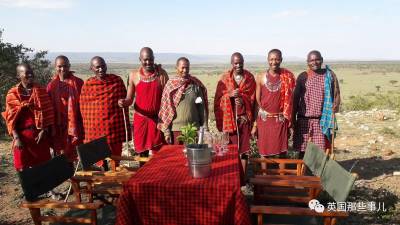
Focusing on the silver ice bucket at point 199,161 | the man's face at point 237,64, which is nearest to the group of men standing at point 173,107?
the man's face at point 237,64

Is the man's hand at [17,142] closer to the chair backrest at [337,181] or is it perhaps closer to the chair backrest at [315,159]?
the chair backrest at [315,159]

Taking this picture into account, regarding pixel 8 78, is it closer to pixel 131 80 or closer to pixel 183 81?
pixel 131 80

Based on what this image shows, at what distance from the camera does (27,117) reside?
5.61 metres

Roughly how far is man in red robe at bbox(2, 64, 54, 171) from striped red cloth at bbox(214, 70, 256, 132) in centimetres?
252

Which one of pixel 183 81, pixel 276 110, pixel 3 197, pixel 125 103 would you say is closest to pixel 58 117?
pixel 125 103

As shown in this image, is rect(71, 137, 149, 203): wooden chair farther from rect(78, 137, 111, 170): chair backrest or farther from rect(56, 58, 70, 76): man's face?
rect(56, 58, 70, 76): man's face

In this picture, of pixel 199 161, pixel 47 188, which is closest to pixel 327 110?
pixel 199 161

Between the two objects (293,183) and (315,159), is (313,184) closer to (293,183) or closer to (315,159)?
(293,183)

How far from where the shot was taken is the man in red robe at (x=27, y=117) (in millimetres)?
5480

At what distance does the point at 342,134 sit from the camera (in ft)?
33.6

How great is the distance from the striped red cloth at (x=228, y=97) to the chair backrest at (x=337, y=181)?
229 cm

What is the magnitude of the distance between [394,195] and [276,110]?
2057 millimetres

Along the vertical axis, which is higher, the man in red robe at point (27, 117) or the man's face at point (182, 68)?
the man's face at point (182, 68)

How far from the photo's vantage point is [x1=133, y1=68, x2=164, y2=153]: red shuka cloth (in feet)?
19.7
